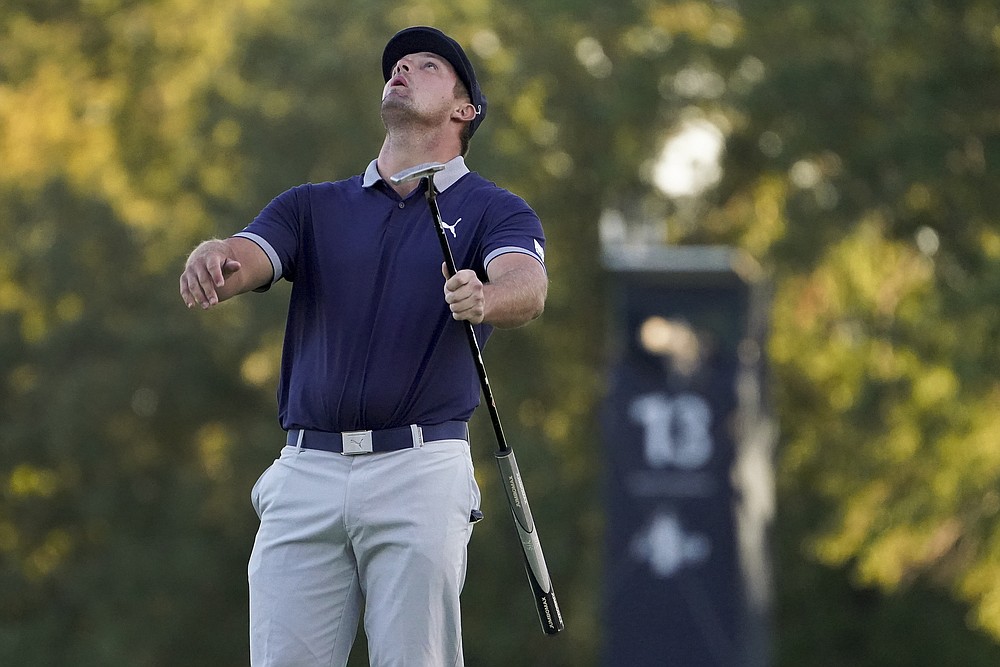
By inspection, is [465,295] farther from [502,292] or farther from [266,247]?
[266,247]

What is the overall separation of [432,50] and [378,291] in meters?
0.63

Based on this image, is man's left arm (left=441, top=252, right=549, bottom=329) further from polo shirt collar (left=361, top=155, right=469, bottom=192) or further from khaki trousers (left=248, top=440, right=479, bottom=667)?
khaki trousers (left=248, top=440, right=479, bottom=667)

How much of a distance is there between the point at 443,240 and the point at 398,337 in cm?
32

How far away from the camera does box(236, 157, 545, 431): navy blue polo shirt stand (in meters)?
4.36

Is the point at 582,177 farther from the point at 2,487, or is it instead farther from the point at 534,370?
the point at 2,487

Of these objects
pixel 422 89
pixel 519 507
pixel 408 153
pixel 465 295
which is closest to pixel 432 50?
pixel 422 89

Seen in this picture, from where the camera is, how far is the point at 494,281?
414 centimetres

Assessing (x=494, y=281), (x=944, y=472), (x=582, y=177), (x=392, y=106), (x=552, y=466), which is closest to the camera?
(x=494, y=281)

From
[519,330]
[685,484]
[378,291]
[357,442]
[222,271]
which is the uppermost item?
[222,271]

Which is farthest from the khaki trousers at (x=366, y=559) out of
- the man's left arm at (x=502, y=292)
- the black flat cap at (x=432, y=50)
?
the black flat cap at (x=432, y=50)

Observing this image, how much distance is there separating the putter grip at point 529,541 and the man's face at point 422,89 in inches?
32.2

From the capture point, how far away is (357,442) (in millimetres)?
4348

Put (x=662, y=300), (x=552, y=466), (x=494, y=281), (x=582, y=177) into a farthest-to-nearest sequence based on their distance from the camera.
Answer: (x=582, y=177)
(x=552, y=466)
(x=662, y=300)
(x=494, y=281)

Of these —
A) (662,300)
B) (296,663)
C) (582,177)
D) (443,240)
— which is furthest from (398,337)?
(582,177)
